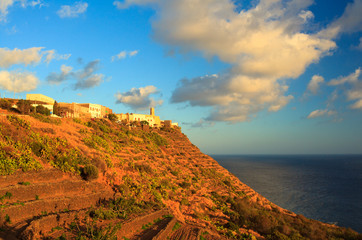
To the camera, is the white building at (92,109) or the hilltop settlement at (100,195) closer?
the hilltop settlement at (100,195)

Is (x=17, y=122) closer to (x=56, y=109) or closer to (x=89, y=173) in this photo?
(x=89, y=173)

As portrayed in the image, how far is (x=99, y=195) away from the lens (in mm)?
20094

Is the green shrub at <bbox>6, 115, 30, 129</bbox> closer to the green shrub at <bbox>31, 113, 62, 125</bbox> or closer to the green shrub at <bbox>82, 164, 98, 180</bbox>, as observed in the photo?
the green shrub at <bbox>31, 113, 62, 125</bbox>

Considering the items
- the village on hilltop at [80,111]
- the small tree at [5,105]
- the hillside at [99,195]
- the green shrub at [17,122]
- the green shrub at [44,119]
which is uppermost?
the village on hilltop at [80,111]

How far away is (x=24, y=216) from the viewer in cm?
1367

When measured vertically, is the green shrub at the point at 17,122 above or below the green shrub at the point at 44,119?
below

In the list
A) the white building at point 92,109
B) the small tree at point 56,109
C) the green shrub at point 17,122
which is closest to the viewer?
the green shrub at point 17,122

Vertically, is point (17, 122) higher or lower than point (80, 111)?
lower

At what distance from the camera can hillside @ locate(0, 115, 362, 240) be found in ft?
46.8

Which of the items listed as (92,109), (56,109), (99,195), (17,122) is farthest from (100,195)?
(92,109)

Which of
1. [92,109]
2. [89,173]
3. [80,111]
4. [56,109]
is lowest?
[89,173]

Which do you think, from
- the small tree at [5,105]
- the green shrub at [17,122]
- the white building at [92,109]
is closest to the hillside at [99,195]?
the green shrub at [17,122]

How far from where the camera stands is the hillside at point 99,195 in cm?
1427

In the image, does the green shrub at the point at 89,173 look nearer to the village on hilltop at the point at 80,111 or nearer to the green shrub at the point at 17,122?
the green shrub at the point at 17,122
